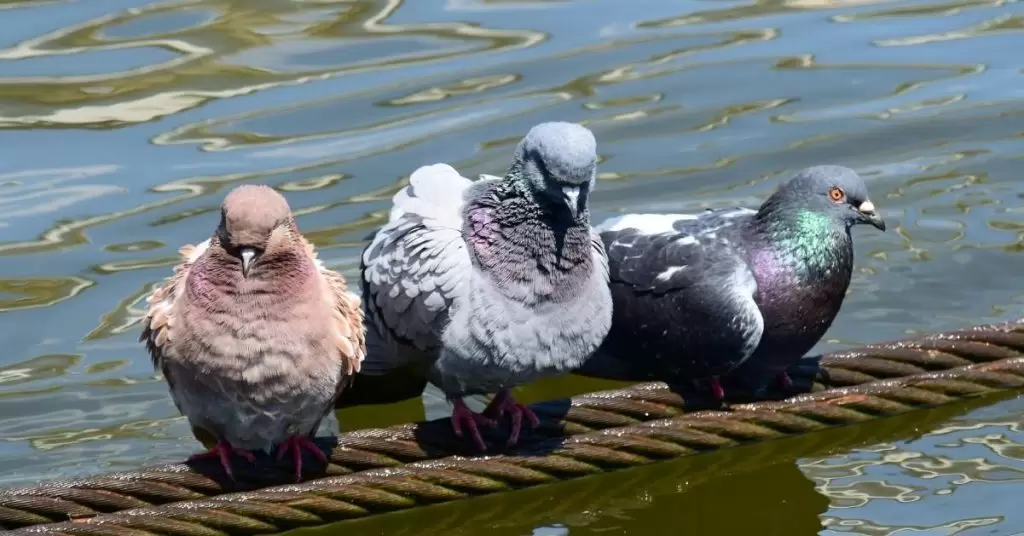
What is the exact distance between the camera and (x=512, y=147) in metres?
11.9

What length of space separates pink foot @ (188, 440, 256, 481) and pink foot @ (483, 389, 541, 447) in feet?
3.65

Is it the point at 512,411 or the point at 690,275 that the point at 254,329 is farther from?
the point at 690,275

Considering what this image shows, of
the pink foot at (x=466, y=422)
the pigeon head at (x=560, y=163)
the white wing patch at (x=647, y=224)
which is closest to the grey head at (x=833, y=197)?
the white wing patch at (x=647, y=224)

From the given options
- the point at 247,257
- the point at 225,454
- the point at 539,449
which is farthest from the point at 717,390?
the point at 247,257

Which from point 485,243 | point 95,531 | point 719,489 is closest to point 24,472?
point 95,531

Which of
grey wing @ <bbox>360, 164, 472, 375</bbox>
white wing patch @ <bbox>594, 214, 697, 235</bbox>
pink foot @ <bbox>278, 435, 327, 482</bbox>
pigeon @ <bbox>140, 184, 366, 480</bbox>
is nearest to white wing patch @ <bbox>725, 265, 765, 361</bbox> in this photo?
white wing patch @ <bbox>594, 214, 697, 235</bbox>

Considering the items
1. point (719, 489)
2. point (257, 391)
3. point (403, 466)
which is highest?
point (257, 391)

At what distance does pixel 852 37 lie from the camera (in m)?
13.8

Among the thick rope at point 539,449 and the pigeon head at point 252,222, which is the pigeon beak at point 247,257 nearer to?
the pigeon head at point 252,222

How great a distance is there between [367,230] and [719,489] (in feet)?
A: 11.8

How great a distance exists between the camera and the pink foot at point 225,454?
7062mm

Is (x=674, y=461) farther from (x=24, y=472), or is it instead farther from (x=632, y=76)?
(x=632, y=76)

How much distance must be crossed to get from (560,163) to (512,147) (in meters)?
5.15

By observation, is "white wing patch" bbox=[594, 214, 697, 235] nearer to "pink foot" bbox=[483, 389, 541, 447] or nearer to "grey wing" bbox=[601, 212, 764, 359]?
"grey wing" bbox=[601, 212, 764, 359]
